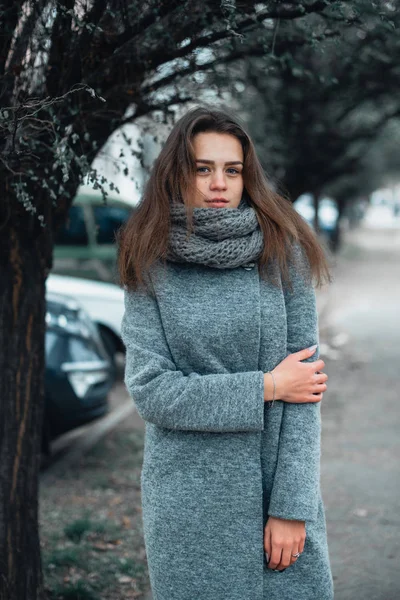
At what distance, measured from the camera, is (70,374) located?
18.7 feet

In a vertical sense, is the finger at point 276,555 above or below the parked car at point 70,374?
above

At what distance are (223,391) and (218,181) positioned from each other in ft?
2.06

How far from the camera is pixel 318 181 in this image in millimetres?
11688

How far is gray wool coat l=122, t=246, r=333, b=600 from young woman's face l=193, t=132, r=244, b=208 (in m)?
0.22

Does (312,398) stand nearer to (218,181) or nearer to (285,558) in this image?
(285,558)

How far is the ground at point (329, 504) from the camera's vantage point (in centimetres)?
405

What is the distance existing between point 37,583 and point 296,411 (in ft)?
5.61

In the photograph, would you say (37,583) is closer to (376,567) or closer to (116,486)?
(376,567)

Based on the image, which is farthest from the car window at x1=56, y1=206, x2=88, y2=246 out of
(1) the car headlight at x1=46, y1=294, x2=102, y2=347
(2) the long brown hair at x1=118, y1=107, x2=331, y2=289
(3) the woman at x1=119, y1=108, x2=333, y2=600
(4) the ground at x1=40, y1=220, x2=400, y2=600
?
(3) the woman at x1=119, y1=108, x2=333, y2=600

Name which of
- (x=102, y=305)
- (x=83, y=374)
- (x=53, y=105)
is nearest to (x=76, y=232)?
(x=102, y=305)

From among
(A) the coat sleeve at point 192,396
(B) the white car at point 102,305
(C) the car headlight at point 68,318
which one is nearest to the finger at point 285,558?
(A) the coat sleeve at point 192,396

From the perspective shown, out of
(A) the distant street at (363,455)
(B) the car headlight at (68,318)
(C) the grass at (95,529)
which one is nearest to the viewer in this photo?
(C) the grass at (95,529)

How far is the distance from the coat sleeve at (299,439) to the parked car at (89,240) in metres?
6.75

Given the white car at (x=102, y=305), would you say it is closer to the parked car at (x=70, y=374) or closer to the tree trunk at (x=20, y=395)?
the parked car at (x=70, y=374)
